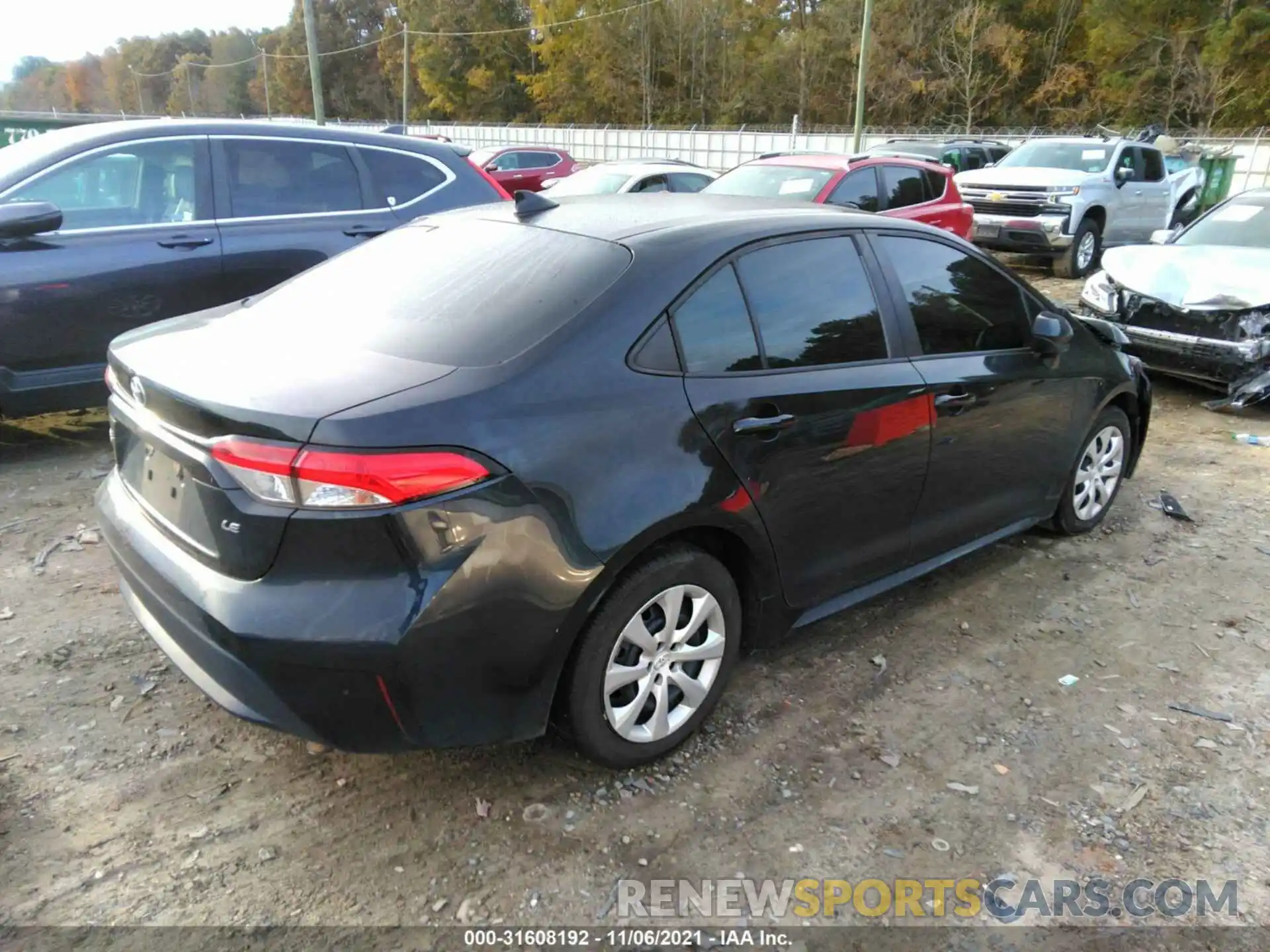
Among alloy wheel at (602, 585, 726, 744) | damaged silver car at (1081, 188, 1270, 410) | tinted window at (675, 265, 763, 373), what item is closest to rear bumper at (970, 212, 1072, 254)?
damaged silver car at (1081, 188, 1270, 410)

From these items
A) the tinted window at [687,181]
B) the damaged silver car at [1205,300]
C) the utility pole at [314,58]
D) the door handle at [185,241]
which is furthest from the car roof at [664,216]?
the utility pole at [314,58]

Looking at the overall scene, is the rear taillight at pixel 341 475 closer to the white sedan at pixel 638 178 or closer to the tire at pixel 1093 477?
the tire at pixel 1093 477

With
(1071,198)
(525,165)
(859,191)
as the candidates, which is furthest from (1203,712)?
(525,165)

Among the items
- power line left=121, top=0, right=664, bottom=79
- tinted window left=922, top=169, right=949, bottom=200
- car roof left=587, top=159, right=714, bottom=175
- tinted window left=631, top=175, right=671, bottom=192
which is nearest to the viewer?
tinted window left=922, top=169, right=949, bottom=200

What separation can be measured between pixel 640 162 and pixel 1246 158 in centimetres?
1893

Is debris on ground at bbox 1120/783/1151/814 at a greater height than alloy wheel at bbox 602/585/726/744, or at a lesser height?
lesser

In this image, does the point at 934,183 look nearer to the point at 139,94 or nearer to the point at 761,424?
the point at 761,424

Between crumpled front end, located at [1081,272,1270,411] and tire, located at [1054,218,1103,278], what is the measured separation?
18.6 feet

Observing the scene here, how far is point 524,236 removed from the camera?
9.98 ft

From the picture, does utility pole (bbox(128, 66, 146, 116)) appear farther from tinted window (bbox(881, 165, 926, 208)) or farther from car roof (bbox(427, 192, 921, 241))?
car roof (bbox(427, 192, 921, 241))

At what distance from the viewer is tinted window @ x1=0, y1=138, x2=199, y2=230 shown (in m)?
4.89

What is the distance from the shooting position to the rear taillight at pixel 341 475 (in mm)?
2129

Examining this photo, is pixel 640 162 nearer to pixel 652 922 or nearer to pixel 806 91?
pixel 652 922

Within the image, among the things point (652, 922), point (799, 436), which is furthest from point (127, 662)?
point (799, 436)
